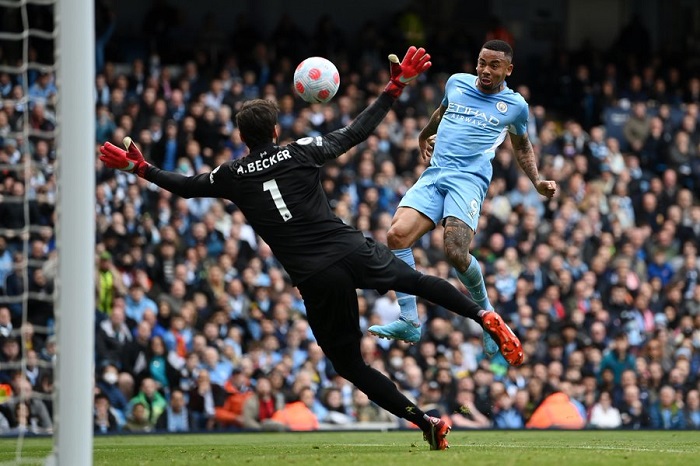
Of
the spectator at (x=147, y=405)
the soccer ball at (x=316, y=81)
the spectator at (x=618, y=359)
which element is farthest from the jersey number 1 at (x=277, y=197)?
the spectator at (x=618, y=359)

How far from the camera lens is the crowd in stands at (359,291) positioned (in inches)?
675

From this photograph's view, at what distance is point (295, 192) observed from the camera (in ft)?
31.1

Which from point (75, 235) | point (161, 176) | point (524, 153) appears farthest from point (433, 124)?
point (75, 235)

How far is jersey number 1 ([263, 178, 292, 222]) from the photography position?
9.46m

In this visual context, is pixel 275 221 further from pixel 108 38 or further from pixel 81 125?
pixel 108 38

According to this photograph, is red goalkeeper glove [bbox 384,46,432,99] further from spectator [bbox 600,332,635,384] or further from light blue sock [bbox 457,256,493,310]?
spectator [bbox 600,332,635,384]

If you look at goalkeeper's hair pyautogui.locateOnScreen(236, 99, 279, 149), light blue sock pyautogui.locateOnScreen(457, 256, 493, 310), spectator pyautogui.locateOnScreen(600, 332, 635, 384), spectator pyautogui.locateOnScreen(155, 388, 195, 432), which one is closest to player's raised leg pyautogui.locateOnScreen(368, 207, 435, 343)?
light blue sock pyautogui.locateOnScreen(457, 256, 493, 310)

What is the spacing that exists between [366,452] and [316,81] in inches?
116

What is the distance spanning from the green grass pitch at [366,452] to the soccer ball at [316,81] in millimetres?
2840

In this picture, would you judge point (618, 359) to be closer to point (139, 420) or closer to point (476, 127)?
point (139, 420)

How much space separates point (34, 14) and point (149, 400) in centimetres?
783

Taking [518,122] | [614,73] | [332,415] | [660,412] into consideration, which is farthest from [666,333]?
[518,122]

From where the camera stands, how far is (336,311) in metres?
9.59

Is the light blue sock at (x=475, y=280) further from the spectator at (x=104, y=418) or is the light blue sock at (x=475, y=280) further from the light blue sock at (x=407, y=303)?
the spectator at (x=104, y=418)
